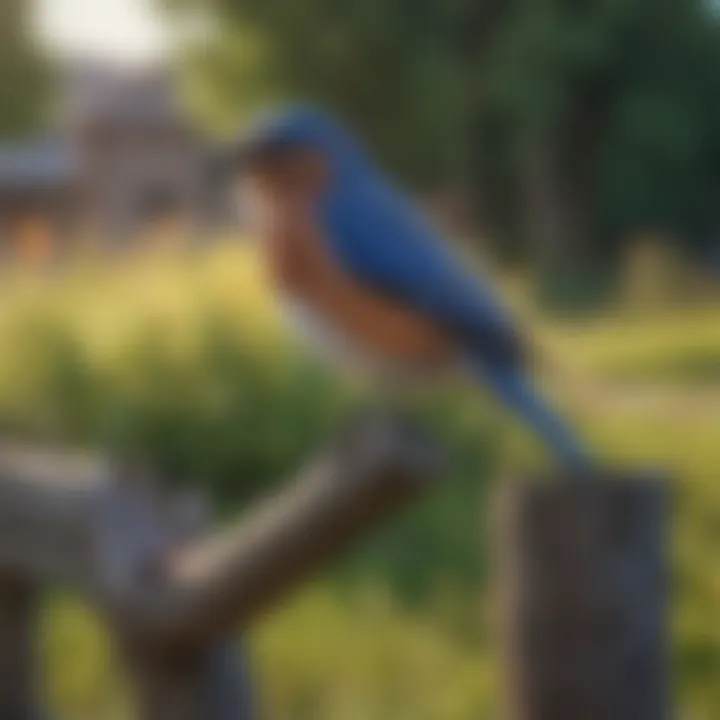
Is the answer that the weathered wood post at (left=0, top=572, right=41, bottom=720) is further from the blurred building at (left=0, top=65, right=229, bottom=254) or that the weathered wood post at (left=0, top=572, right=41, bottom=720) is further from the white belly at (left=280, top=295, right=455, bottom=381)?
the blurred building at (left=0, top=65, right=229, bottom=254)

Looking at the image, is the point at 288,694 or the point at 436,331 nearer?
the point at 436,331

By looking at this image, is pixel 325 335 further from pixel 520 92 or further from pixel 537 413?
pixel 520 92

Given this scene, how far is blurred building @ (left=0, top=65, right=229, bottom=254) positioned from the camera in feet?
6.75

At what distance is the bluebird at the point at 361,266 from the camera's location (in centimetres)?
57

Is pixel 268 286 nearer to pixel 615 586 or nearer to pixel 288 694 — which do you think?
pixel 615 586

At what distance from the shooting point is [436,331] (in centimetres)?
58

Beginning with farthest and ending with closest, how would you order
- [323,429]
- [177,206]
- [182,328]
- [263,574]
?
[177,206] < [182,328] < [323,429] < [263,574]

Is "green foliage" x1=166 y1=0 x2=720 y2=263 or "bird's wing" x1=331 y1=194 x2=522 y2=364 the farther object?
"green foliage" x1=166 y1=0 x2=720 y2=263

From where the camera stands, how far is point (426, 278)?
573 millimetres

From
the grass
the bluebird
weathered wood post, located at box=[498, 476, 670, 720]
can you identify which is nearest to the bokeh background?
the grass

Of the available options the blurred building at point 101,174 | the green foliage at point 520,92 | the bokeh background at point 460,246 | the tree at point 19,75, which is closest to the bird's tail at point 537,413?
the bokeh background at point 460,246

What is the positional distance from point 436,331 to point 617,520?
0.51 feet

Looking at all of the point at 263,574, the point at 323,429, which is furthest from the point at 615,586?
the point at 323,429

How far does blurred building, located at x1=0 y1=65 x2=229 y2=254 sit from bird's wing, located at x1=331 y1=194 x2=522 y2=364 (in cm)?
121
